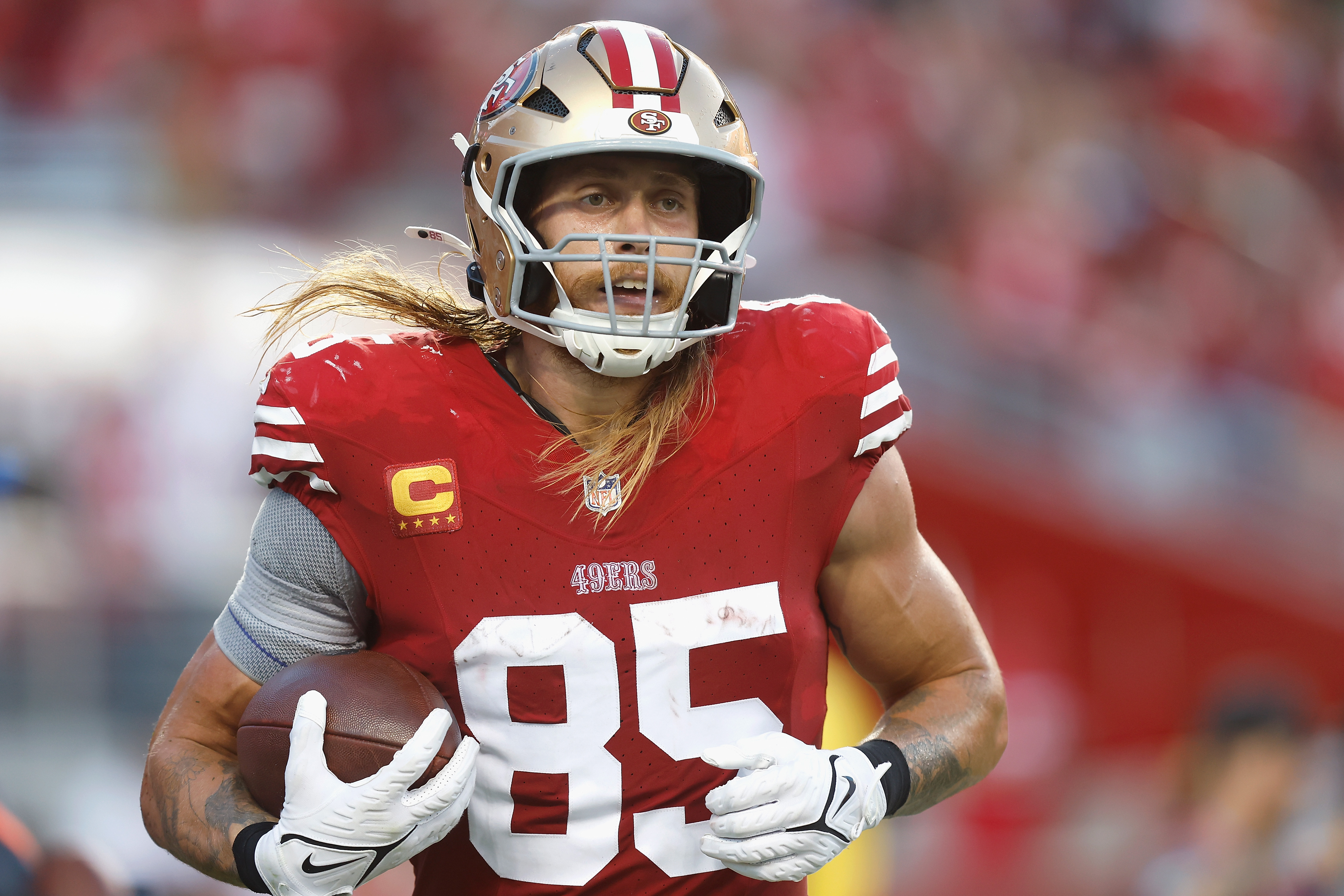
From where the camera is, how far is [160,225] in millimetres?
5664

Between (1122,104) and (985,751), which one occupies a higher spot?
(1122,104)

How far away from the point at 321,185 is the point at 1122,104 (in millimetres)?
4033

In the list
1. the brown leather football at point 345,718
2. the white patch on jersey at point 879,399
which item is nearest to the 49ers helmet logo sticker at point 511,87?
the white patch on jersey at point 879,399

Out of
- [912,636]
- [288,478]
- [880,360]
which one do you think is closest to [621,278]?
[880,360]

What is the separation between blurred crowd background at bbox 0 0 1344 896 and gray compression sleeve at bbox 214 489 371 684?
6.24ft

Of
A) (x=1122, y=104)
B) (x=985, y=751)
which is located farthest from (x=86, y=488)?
(x=1122, y=104)

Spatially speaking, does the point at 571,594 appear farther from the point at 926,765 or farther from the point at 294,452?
the point at 926,765

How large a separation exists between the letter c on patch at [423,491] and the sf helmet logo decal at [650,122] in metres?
0.51

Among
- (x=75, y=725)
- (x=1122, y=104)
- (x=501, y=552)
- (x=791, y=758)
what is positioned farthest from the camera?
(x=1122, y=104)

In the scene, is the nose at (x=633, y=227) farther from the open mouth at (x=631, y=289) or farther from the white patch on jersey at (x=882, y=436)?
the white patch on jersey at (x=882, y=436)

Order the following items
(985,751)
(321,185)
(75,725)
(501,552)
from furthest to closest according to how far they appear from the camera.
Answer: (321,185)
(75,725)
(985,751)
(501,552)

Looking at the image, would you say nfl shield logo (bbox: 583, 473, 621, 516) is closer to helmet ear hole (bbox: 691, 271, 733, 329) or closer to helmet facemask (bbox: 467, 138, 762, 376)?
helmet facemask (bbox: 467, 138, 762, 376)

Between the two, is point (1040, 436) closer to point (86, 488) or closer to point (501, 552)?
point (86, 488)

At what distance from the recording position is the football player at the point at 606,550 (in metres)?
1.78
